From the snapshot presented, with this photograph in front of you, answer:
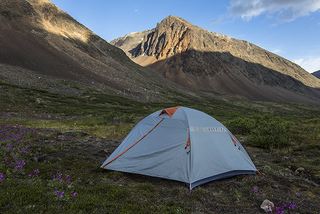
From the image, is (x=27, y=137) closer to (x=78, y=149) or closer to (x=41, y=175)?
(x=78, y=149)

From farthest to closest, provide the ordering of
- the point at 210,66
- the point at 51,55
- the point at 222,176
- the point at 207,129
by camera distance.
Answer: the point at 210,66 → the point at 51,55 → the point at 207,129 → the point at 222,176

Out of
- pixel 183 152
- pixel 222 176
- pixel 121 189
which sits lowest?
pixel 121 189

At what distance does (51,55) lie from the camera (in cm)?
4972

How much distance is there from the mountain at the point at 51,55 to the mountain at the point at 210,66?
64.2m

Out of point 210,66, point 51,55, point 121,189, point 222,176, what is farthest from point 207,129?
point 210,66

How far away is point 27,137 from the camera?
8797 mm

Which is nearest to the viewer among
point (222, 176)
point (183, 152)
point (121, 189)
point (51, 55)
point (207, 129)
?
point (121, 189)

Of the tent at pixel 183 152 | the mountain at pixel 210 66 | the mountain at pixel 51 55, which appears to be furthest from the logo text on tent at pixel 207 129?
the mountain at pixel 210 66

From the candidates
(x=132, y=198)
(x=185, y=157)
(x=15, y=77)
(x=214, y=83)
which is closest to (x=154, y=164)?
(x=185, y=157)

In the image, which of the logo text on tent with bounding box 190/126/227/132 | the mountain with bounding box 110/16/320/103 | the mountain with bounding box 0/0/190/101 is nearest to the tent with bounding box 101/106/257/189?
the logo text on tent with bounding box 190/126/227/132

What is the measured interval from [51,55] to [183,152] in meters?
57.7

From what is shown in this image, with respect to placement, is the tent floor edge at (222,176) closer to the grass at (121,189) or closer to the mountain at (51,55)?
the grass at (121,189)

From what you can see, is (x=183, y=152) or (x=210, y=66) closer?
(x=183, y=152)

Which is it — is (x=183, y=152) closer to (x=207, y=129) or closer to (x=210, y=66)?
(x=207, y=129)
